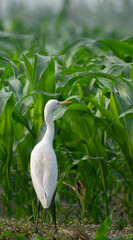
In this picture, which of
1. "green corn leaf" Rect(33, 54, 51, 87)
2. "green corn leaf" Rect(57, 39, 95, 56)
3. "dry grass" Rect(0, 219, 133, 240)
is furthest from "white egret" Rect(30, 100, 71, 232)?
"green corn leaf" Rect(57, 39, 95, 56)

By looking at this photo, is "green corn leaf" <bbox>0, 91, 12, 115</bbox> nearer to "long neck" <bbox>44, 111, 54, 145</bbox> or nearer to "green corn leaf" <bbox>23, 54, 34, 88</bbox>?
"green corn leaf" <bbox>23, 54, 34, 88</bbox>

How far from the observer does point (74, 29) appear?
10156 millimetres

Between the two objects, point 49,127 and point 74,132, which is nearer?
point 49,127

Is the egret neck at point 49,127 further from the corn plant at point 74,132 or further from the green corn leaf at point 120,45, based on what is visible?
the green corn leaf at point 120,45

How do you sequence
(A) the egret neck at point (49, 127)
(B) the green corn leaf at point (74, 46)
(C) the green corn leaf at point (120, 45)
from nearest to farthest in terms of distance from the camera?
(A) the egret neck at point (49, 127), (C) the green corn leaf at point (120, 45), (B) the green corn leaf at point (74, 46)

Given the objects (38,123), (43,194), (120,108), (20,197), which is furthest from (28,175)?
(120,108)

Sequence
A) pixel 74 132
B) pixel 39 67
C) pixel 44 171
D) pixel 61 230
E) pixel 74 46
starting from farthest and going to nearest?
pixel 74 46, pixel 74 132, pixel 39 67, pixel 61 230, pixel 44 171

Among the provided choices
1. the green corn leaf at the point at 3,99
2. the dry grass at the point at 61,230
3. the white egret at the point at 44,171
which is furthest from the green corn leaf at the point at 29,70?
the dry grass at the point at 61,230

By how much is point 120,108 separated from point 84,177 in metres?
0.66

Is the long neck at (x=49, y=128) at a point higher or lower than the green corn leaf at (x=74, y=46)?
lower

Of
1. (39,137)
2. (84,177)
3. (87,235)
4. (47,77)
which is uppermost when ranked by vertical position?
(47,77)

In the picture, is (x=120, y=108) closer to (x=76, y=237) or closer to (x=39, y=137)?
(x=39, y=137)

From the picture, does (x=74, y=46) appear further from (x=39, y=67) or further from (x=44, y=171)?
(x=44, y=171)

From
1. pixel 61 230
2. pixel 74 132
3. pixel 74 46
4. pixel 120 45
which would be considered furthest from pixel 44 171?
pixel 74 46
